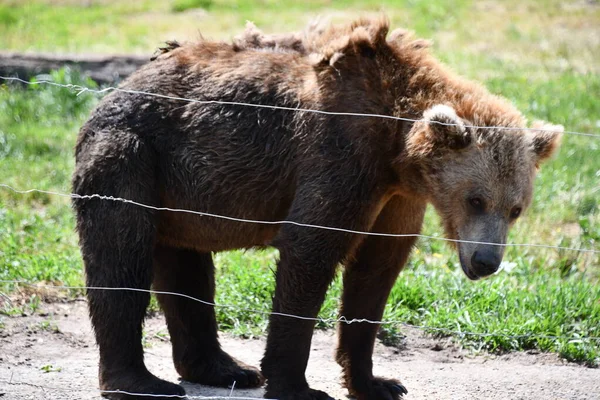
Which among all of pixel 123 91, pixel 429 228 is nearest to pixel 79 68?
pixel 429 228

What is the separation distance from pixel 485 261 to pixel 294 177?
3.71 feet

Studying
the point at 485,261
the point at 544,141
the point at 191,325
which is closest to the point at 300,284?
the point at 485,261

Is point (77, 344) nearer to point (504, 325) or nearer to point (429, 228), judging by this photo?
point (504, 325)

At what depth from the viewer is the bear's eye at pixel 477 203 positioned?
4.88 meters

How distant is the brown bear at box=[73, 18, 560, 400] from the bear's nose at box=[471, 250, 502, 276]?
0.01 m

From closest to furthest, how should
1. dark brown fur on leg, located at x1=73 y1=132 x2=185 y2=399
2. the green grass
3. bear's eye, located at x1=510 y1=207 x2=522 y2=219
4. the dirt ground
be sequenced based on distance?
bear's eye, located at x1=510 y1=207 x2=522 y2=219, dark brown fur on leg, located at x1=73 y1=132 x2=185 y2=399, the dirt ground, the green grass

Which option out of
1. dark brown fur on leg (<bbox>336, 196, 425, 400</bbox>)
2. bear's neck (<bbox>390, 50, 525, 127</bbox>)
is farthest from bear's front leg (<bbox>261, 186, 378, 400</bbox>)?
bear's neck (<bbox>390, 50, 525, 127</bbox>)

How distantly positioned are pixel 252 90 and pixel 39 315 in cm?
245

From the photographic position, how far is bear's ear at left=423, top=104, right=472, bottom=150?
480cm

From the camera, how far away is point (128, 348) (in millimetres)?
5242

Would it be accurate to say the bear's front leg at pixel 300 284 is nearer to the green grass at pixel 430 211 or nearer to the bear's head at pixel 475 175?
the bear's head at pixel 475 175

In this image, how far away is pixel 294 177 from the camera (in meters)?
5.17

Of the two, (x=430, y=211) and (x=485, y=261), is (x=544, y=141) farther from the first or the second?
(x=430, y=211)

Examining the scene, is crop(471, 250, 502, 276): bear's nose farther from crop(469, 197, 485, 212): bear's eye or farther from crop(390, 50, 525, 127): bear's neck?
crop(390, 50, 525, 127): bear's neck
